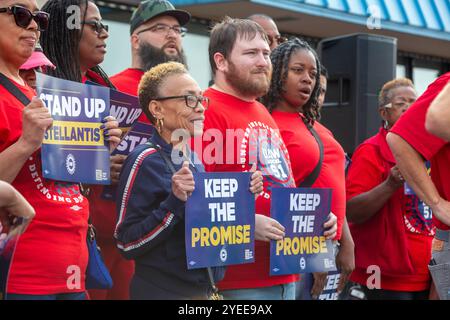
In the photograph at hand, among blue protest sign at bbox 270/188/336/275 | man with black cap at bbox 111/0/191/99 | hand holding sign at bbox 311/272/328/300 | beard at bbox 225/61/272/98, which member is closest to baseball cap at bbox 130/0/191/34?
man with black cap at bbox 111/0/191/99

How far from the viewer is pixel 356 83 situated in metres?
7.67

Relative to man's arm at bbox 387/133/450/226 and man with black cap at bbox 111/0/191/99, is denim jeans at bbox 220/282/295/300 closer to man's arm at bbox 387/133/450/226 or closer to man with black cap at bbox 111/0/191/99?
man's arm at bbox 387/133/450/226

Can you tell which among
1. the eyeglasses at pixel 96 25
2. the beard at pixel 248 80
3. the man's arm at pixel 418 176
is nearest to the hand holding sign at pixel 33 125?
the eyeglasses at pixel 96 25

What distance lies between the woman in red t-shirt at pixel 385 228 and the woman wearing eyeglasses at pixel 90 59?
1725 millimetres

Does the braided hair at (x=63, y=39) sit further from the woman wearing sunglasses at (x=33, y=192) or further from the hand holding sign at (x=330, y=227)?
the hand holding sign at (x=330, y=227)

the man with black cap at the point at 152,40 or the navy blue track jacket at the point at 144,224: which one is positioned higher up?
the man with black cap at the point at 152,40

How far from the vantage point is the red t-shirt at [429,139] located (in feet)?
11.9

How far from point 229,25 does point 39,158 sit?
1326mm

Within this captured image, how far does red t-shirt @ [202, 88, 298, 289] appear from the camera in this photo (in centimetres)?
407

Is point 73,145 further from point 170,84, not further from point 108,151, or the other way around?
point 170,84

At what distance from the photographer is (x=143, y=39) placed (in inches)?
198
